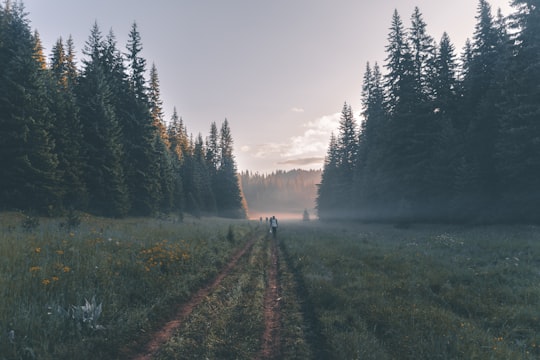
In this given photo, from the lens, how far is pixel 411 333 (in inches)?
218

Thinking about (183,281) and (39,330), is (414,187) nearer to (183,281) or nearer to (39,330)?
(183,281)

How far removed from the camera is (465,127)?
2747cm

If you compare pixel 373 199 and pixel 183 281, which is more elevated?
pixel 373 199

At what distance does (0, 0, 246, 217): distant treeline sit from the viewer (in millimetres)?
19609

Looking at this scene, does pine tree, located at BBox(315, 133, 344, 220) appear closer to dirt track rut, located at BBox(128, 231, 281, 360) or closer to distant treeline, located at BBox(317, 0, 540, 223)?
distant treeline, located at BBox(317, 0, 540, 223)

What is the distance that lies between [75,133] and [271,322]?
82.0 ft

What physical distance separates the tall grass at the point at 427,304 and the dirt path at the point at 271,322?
3.20 feet

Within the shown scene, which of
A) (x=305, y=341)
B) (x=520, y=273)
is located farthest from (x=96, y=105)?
(x=520, y=273)

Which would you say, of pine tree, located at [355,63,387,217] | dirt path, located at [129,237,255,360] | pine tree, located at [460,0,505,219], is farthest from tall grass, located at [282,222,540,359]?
pine tree, located at [355,63,387,217]

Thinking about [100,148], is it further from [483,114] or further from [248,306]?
[483,114]

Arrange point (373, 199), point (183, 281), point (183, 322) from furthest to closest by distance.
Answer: point (373, 199) → point (183, 281) → point (183, 322)

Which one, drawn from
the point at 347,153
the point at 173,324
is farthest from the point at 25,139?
the point at 347,153

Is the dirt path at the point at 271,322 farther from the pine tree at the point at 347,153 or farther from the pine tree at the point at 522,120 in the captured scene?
the pine tree at the point at 347,153

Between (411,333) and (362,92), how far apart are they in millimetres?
47425
